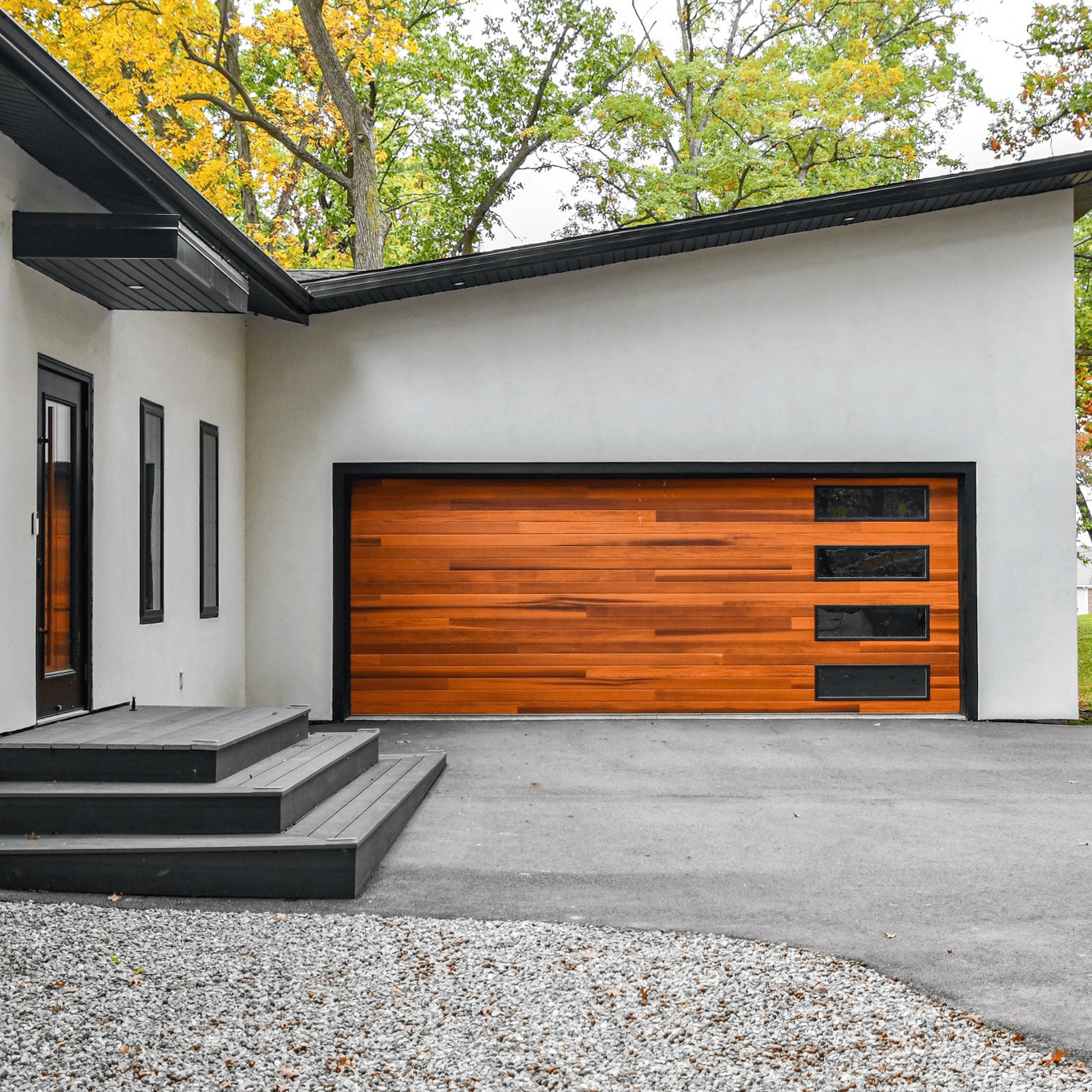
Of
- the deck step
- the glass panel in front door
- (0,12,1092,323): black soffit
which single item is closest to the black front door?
the glass panel in front door

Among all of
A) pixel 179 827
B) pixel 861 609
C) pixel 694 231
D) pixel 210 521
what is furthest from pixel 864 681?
pixel 179 827

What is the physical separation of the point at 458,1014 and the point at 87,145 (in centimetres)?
415

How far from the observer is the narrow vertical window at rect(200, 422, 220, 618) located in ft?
25.3

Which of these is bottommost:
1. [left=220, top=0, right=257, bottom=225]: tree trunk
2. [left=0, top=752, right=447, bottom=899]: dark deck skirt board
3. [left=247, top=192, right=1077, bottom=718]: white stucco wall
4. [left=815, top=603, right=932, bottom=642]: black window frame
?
[left=0, top=752, right=447, bottom=899]: dark deck skirt board

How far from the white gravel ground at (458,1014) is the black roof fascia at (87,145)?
3.16 metres

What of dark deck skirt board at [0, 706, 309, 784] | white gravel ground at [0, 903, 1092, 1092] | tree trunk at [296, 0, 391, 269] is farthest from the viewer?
tree trunk at [296, 0, 391, 269]

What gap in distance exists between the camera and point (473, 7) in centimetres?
1986

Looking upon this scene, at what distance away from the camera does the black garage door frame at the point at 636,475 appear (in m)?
8.55

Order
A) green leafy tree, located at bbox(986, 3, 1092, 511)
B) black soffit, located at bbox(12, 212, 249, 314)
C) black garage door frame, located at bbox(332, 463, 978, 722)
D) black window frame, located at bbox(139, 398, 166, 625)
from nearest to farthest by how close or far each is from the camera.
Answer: black soffit, located at bbox(12, 212, 249, 314)
black window frame, located at bbox(139, 398, 166, 625)
black garage door frame, located at bbox(332, 463, 978, 722)
green leafy tree, located at bbox(986, 3, 1092, 511)

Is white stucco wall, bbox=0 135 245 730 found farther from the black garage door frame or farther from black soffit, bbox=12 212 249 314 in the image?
the black garage door frame

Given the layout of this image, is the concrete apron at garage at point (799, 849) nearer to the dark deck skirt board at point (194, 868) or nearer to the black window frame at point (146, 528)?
the dark deck skirt board at point (194, 868)

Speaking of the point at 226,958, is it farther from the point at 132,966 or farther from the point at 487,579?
the point at 487,579

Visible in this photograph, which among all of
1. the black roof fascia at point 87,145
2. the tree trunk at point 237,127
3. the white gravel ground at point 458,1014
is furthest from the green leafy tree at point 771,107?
the white gravel ground at point 458,1014

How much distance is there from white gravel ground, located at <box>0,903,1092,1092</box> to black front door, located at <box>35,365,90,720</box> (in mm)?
2077
